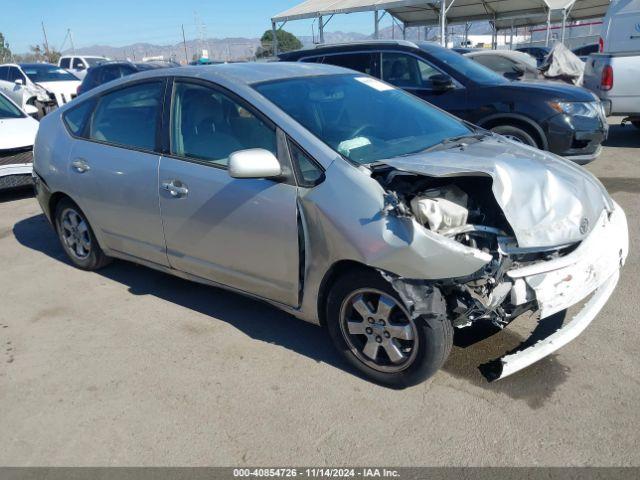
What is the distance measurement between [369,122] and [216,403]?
199 centimetres

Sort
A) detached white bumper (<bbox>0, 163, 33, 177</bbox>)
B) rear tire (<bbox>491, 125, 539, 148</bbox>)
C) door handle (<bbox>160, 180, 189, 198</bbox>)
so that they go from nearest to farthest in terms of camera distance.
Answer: door handle (<bbox>160, 180, 189, 198</bbox>)
rear tire (<bbox>491, 125, 539, 148</bbox>)
detached white bumper (<bbox>0, 163, 33, 177</bbox>)

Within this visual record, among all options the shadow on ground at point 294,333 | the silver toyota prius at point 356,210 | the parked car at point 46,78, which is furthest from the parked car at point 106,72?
the silver toyota prius at point 356,210

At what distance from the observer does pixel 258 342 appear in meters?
3.77

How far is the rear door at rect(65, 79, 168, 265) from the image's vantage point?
13.4 ft

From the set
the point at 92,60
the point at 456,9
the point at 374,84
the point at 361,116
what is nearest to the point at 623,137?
the point at 374,84

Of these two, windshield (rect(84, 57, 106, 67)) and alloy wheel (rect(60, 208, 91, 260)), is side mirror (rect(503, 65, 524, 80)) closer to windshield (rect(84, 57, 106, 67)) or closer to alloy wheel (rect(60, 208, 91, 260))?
alloy wheel (rect(60, 208, 91, 260))

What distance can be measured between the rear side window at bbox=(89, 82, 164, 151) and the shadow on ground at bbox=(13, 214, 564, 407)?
47.6 inches

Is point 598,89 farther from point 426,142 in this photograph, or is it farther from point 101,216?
point 101,216

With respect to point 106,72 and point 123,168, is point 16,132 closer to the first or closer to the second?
point 123,168

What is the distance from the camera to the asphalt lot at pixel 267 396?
9.00 ft

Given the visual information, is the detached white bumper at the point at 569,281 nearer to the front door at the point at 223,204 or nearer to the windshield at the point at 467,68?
the front door at the point at 223,204

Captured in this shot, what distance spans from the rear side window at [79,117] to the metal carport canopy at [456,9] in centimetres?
1551

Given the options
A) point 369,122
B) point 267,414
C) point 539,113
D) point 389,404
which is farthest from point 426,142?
point 539,113

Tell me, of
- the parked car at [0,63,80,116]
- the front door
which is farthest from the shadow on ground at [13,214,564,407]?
the parked car at [0,63,80,116]
